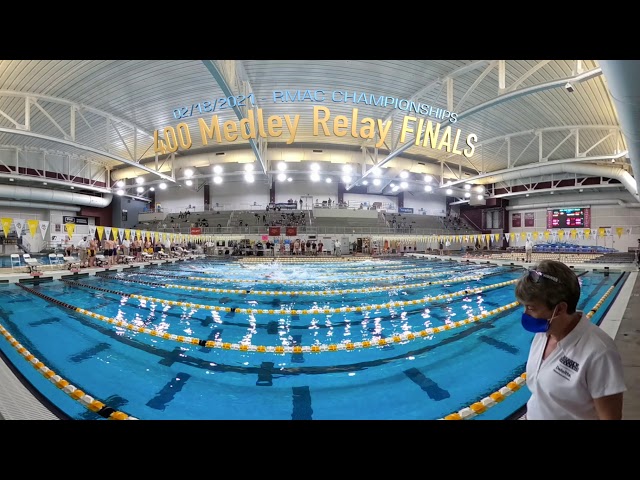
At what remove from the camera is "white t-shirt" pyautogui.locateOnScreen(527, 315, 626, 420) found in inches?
37.4

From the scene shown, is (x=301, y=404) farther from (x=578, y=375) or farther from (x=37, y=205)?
(x=37, y=205)

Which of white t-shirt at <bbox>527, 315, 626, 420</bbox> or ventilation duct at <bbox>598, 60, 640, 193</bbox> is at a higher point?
ventilation duct at <bbox>598, 60, 640, 193</bbox>

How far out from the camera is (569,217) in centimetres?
2386

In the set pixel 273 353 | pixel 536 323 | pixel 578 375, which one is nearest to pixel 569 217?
pixel 273 353

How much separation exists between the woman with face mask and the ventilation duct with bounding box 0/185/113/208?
25.9m

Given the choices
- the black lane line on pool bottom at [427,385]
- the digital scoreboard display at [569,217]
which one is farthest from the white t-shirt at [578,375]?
the digital scoreboard display at [569,217]

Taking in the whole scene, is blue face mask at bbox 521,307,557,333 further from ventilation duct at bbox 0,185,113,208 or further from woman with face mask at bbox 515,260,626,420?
ventilation duct at bbox 0,185,113,208

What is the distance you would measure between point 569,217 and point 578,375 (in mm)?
31117

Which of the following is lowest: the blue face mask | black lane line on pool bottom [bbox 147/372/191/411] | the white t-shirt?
black lane line on pool bottom [bbox 147/372/191/411]

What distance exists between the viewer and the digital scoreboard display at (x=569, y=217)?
75.7 feet

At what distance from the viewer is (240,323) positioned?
5016mm

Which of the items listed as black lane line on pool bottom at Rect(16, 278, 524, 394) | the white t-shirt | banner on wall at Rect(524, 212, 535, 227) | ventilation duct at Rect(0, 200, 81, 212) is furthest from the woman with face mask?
banner on wall at Rect(524, 212, 535, 227)
